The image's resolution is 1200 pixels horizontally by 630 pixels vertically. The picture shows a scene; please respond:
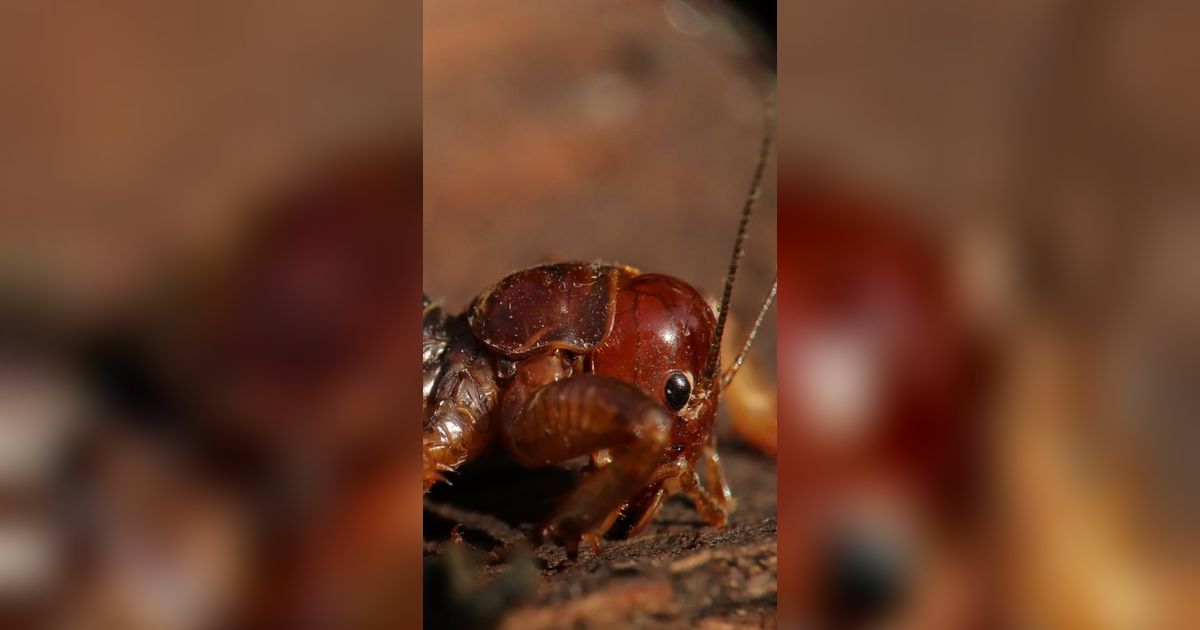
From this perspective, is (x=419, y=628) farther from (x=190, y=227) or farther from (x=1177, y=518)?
(x=1177, y=518)

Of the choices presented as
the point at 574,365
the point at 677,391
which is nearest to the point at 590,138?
the point at 574,365

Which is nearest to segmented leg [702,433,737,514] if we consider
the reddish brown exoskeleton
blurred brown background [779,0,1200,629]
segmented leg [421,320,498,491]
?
the reddish brown exoskeleton

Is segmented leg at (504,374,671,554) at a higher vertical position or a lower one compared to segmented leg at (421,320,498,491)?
higher

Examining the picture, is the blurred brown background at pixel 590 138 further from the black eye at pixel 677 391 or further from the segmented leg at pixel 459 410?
the black eye at pixel 677 391

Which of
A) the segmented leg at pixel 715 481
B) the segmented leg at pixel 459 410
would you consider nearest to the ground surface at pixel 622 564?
the segmented leg at pixel 715 481

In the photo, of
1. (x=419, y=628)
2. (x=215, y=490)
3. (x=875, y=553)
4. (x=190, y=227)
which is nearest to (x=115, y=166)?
(x=190, y=227)

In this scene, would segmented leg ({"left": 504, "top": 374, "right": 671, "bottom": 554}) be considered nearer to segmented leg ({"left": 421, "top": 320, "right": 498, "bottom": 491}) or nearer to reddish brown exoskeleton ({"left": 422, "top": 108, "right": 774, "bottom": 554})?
reddish brown exoskeleton ({"left": 422, "top": 108, "right": 774, "bottom": 554})
